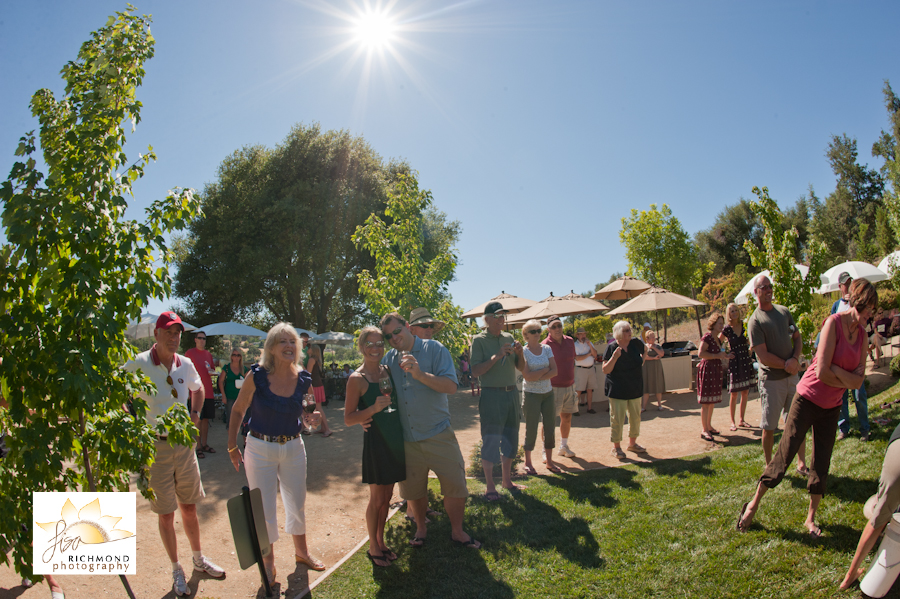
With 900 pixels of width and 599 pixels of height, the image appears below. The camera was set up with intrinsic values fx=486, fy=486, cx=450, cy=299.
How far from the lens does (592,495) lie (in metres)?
5.20

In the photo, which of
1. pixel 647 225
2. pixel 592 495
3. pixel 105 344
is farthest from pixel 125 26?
pixel 647 225

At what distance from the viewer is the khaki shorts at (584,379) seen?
10.5 meters

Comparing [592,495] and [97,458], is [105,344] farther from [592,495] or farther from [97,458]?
[592,495]

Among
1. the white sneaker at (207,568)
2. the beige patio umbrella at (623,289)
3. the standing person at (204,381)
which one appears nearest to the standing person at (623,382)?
the white sneaker at (207,568)

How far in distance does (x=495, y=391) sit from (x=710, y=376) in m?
3.83

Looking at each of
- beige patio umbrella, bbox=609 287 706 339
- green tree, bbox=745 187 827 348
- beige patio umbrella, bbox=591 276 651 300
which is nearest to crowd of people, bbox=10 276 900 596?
green tree, bbox=745 187 827 348

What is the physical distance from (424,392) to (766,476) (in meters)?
2.69

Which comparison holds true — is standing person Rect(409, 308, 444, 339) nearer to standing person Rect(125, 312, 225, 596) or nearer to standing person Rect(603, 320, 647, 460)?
standing person Rect(125, 312, 225, 596)

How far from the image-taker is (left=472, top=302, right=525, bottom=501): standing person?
527cm

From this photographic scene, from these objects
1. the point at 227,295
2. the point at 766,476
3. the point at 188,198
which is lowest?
the point at 766,476

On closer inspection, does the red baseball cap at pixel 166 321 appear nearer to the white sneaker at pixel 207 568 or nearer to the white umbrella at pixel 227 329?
the white sneaker at pixel 207 568

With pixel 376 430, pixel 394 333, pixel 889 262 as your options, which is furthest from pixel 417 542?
pixel 889 262

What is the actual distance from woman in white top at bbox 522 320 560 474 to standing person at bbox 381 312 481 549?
6.05 feet

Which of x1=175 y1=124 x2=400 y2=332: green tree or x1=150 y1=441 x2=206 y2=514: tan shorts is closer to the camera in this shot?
x1=150 y1=441 x2=206 y2=514: tan shorts
